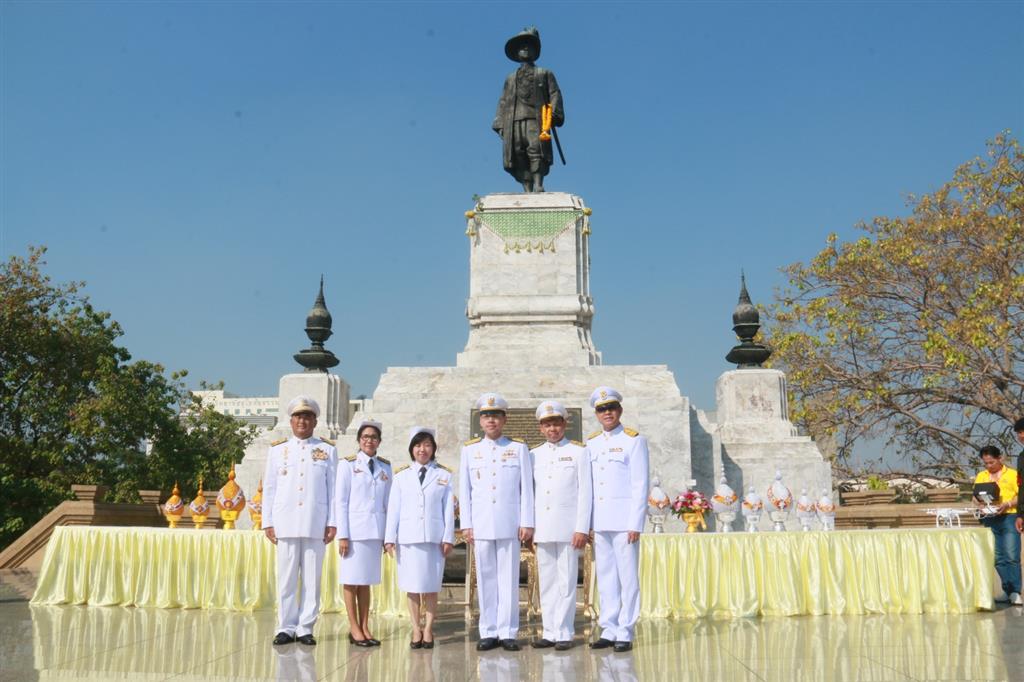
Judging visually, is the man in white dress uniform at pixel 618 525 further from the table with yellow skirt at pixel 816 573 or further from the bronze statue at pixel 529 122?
the bronze statue at pixel 529 122

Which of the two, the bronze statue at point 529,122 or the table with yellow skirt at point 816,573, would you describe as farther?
the bronze statue at point 529,122

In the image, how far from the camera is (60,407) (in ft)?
72.7

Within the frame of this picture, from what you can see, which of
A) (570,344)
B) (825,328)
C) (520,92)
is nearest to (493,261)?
(570,344)

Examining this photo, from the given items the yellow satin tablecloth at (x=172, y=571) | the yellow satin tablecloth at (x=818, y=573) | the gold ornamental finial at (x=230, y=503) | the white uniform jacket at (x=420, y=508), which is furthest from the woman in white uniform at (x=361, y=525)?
the gold ornamental finial at (x=230, y=503)

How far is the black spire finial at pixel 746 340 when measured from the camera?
13.1 m

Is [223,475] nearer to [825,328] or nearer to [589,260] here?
[589,260]

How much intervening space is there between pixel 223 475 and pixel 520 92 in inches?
717

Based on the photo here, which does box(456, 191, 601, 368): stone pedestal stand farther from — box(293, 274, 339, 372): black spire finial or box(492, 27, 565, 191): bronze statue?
box(293, 274, 339, 372): black spire finial

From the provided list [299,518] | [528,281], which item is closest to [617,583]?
[299,518]

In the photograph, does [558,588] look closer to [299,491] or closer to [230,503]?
[299,491]

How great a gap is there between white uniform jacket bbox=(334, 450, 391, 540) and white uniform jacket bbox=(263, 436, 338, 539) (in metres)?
0.11

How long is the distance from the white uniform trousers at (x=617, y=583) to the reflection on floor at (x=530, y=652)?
8.9 inches

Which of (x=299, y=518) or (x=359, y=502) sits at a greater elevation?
(x=359, y=502)

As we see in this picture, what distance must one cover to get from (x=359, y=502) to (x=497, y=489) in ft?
3.64
